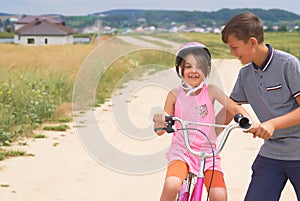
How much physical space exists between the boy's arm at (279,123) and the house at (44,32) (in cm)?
7807

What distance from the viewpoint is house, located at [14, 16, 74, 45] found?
82938mm

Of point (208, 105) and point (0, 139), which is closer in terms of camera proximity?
point (208, 105)

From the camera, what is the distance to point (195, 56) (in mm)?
3631

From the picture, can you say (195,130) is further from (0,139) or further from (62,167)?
(0,139)

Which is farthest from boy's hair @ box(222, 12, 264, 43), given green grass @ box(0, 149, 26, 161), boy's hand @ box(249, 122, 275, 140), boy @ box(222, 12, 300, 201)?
green grass @ box(0, 149, 26, 161)

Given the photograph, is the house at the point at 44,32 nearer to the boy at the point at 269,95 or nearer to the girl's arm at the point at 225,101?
the boy at the point at 269,95

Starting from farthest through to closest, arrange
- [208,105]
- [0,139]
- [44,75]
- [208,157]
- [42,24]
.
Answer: [42,24], [44,75], [0,139], [208,105], [208,157]

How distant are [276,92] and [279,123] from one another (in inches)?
13.2

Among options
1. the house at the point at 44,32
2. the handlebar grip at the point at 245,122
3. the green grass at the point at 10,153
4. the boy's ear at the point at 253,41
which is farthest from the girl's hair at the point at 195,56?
the house at the point at 44,32

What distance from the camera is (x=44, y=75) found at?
14750 millimetres

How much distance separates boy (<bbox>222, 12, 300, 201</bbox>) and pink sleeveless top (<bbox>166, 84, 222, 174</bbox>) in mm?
324

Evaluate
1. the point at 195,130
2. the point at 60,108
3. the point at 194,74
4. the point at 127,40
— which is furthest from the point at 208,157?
the point at 60,108

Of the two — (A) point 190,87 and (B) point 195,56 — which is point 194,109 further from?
(B) point 195,56

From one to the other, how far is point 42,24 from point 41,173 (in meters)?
85.6
